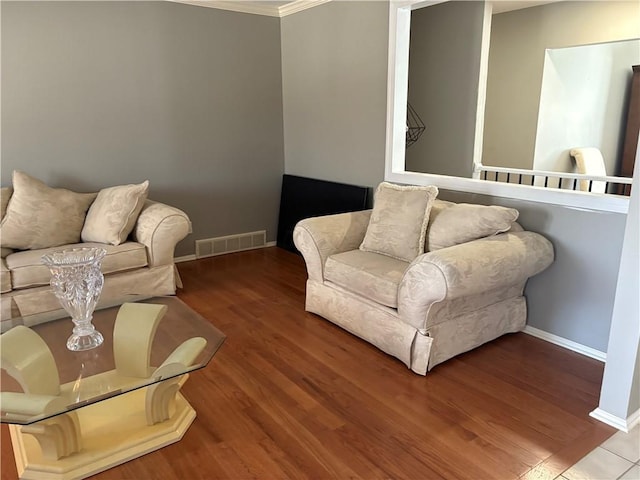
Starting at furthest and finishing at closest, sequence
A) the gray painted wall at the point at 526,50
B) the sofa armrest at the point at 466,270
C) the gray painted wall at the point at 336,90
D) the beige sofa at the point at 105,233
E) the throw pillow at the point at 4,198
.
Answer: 1. the gray painted wall at the point at 526,50
2. the gray painted wall at the point at 336,90
3. the throw pillow at the point at 4,198
4. the beige sofa at the point at 105,233
5. the sofa armrest at the point at 466,270

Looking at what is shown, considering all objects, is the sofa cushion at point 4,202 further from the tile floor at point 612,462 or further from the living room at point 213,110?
the tile floor at point 612,462

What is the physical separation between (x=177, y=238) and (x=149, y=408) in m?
1.68

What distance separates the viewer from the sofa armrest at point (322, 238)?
3012 mm

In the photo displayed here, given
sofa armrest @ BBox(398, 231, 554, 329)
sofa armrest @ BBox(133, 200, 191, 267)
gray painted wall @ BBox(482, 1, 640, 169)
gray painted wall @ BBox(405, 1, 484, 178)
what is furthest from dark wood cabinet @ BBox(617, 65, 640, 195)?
sofa armrest @ BBox(133, 200, 191, 267)

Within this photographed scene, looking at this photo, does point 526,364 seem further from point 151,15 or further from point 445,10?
point 151,15

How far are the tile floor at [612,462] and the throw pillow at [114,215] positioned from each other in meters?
2.95

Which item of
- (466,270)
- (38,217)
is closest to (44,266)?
(38,217)

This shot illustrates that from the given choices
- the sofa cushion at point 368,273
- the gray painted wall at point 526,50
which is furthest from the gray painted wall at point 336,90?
the gray painted wall at point 526,50

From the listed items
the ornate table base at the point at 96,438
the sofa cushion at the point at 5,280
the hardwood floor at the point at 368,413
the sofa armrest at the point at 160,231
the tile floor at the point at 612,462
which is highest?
the sofa armrest at the point at 160,231

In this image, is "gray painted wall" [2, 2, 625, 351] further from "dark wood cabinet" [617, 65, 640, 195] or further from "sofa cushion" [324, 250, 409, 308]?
"dark wood cabinet" [617, 65, 640, 195]

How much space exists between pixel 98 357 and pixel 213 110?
9.88 ft

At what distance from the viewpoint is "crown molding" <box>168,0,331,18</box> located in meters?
4.11

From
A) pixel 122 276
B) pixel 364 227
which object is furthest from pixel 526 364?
pixel 122 276

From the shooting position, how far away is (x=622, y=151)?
4672 mm
